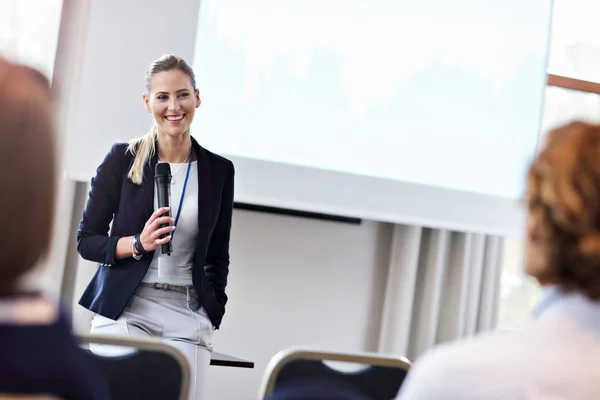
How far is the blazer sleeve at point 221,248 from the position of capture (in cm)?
316

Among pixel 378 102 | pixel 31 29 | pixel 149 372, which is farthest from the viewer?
pixel 378 102

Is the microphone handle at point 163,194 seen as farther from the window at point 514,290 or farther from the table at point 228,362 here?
the window at point 514,290

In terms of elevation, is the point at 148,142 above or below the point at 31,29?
below

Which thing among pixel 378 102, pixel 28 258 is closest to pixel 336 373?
pixel 28 258

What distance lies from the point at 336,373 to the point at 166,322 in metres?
1.23

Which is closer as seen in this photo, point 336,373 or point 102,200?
point 336,373

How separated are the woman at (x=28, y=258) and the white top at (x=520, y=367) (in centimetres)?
48

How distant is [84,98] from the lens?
3.58m

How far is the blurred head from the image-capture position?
10.1ft

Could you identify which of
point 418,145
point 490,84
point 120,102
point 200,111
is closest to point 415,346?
point 418,145

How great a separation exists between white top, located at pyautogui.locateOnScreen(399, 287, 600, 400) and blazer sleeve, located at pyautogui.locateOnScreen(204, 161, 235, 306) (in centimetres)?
204

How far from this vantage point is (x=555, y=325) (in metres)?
1.17

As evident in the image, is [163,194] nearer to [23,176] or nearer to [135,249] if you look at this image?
[135,249]

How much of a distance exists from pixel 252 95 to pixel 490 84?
4.24ft
